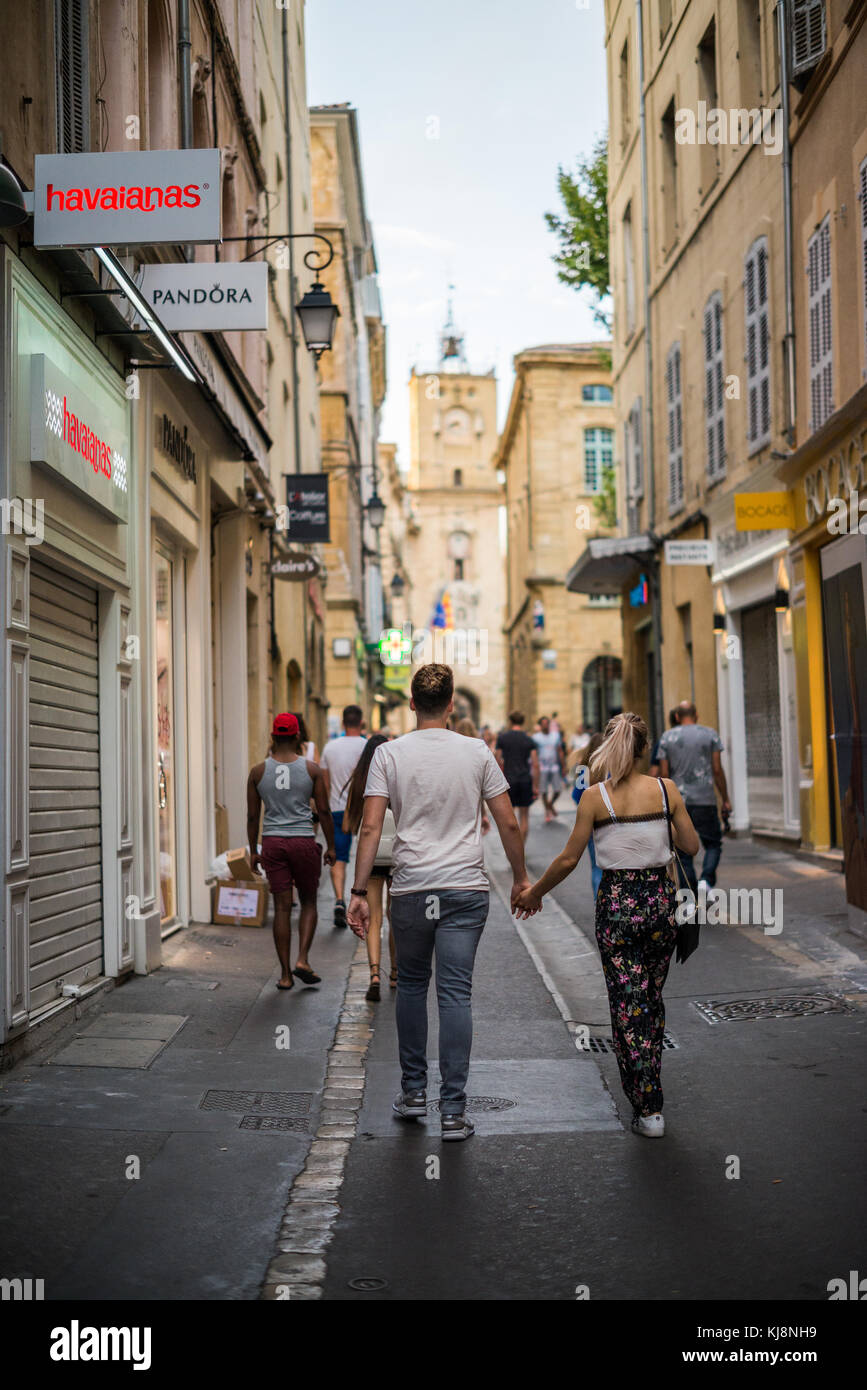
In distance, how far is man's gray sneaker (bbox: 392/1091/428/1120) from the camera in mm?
6430

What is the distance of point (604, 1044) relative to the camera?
8.24 metres

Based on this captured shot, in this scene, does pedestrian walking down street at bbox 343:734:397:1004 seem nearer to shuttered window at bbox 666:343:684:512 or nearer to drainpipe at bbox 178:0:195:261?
drainpipe at bbox 178:0:195:261

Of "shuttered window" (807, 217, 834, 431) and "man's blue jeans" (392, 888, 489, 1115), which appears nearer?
"man's blue jeans" (392, 888, 489, 1115)

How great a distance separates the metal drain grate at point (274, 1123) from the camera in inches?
251

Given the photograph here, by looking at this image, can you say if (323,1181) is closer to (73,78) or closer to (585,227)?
(73,78)

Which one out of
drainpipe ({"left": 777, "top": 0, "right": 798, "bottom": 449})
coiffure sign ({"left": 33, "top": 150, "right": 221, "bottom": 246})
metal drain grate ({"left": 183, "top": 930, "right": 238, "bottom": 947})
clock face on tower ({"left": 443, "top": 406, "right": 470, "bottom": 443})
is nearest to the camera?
coiffure sign ({"left": 33, "top": 150, "right": 221, "bottom": 246})

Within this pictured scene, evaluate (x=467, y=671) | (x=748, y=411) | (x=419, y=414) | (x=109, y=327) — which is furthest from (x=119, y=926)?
(x=419, y=414)

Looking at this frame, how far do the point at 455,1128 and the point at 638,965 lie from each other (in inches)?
39.4

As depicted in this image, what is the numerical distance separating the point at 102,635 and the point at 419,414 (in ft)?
273

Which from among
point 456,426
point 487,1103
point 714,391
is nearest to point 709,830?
point 487,1103

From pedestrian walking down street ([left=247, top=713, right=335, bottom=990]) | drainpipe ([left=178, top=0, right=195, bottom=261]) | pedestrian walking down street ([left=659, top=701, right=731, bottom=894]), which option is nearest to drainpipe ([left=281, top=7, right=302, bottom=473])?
drainpipe ([left=178, top=0, right=195, bottom=261])

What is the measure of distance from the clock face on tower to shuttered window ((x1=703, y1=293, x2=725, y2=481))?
70624 mm

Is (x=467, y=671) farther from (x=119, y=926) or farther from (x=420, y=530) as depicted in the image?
(x=119, y=926)

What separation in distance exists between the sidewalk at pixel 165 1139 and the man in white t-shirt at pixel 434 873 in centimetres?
65
